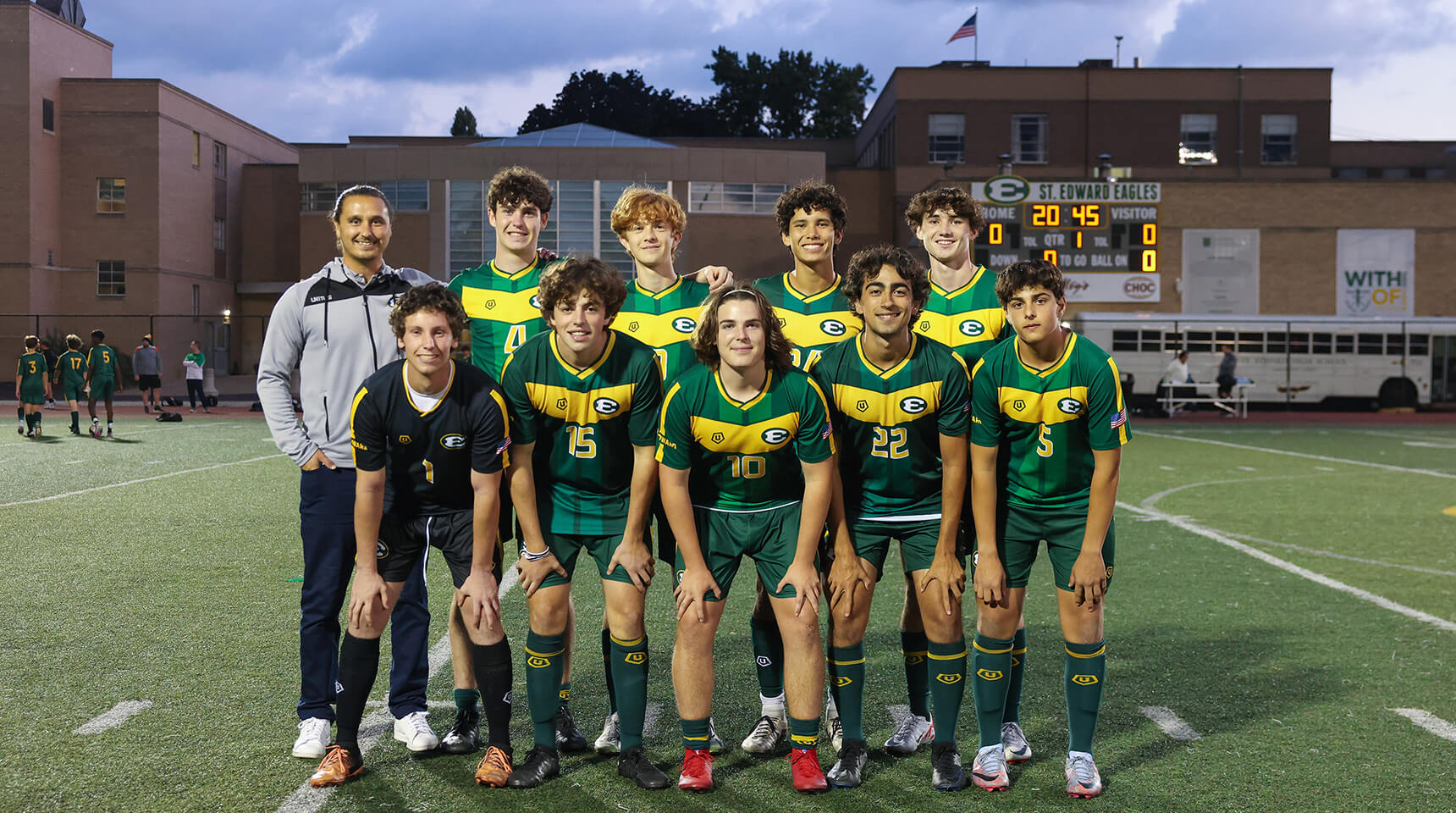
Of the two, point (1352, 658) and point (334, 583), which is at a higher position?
point (334, 583)

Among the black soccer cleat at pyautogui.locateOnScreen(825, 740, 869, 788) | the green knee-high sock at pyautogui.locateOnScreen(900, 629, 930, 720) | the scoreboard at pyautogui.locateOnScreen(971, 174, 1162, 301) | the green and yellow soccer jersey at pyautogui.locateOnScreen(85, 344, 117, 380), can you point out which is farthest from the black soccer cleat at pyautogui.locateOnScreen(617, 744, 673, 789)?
the scoreboard at pyautogui.locateOnScreen(971, 174, 1162, 301)

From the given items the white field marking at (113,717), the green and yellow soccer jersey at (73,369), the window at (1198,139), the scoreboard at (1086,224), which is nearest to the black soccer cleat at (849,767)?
the white field marking at (113,717)

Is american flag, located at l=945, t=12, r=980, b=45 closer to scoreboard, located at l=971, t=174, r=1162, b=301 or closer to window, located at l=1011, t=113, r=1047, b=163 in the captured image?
window, located at l=1011, t=113, r=1047, b=163

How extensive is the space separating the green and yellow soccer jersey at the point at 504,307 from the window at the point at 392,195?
125 ft

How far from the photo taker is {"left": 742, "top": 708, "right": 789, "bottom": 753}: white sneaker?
4.43 m

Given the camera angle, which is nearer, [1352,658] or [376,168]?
[1352,658]

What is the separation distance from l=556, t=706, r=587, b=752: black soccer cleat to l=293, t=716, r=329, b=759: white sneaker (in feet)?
2.89

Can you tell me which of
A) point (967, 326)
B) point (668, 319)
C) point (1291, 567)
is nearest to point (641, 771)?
point (668, 319)

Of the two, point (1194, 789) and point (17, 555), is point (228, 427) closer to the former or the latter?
point (17, 555)

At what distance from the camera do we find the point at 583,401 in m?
4.11

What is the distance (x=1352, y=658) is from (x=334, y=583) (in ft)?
16.8

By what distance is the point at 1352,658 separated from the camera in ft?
19.2

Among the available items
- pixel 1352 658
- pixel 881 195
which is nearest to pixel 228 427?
pixel 1352 658

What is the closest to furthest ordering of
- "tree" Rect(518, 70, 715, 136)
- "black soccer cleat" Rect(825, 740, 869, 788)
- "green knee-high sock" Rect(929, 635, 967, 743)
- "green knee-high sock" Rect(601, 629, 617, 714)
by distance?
"black soccer cleat" Rect(825, 740, 869, 788) → "green knee-high sock" Rect(929, 635, 967, 743) → "green knee-high sock" Rect(601, 629, 617, 714) → "tree" Rect(518, 70, 715, 136)
